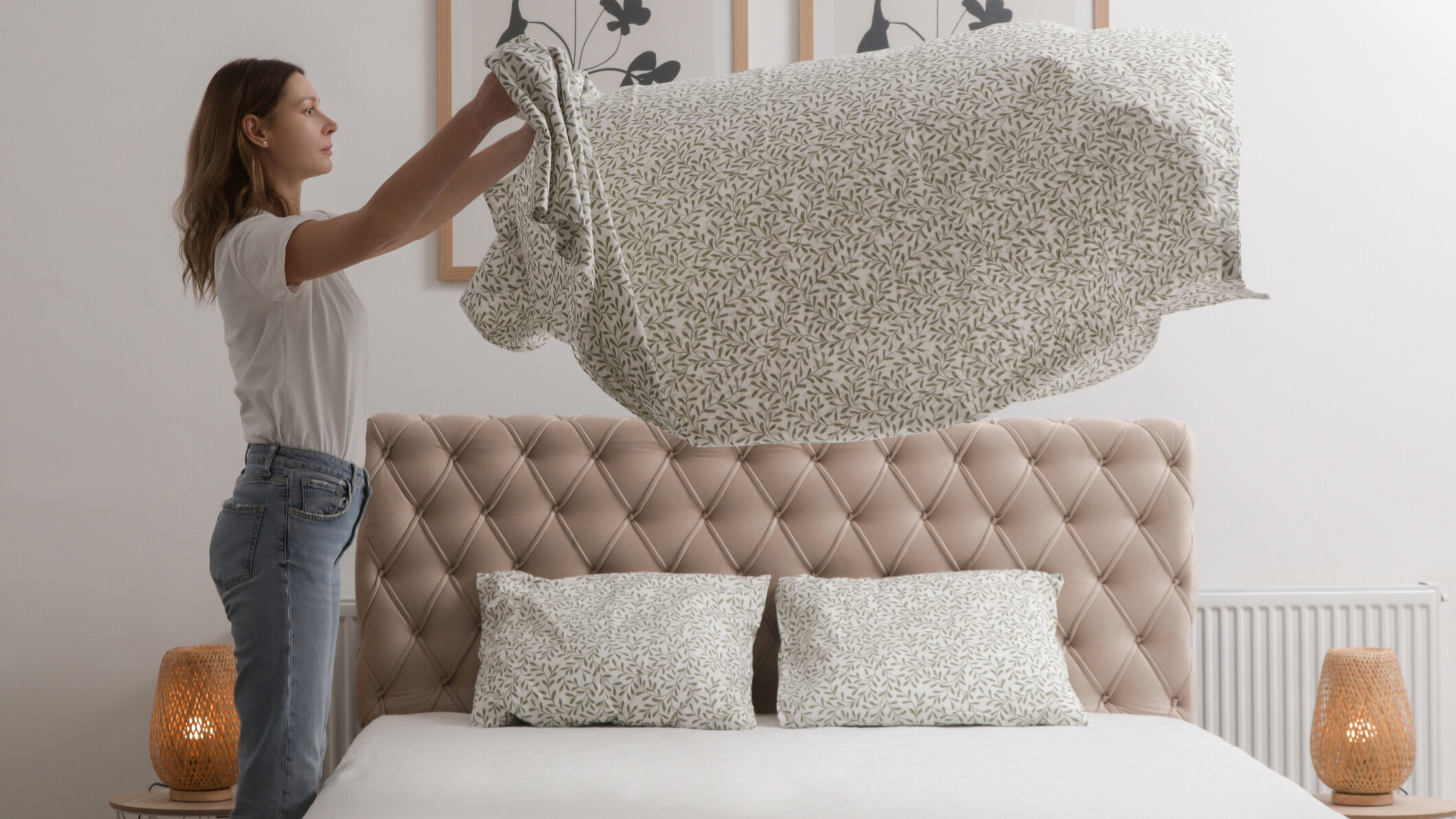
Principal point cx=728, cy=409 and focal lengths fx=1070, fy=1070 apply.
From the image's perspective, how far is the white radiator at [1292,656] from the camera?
2682 mm

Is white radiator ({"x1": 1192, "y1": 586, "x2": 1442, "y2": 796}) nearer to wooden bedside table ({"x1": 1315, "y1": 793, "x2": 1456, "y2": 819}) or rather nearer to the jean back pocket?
wooden bedside table ({"x1": 1315, "y1": 793, "x2": 1456, "y2": 819})

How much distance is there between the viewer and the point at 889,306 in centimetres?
99

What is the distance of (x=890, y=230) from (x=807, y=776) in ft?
3.84

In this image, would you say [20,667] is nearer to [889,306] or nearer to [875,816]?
[875,816]

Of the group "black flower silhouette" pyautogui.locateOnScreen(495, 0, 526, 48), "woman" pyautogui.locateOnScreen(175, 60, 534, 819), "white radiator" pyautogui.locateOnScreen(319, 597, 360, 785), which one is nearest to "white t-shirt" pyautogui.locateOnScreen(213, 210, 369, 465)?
"woman" pyautogui.locateOnScreen(175, 60, 534, 819)

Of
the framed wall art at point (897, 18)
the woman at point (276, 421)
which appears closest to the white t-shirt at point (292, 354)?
the woman at point (276, 421)

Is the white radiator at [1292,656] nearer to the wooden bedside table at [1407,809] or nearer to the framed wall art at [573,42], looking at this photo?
the wooden bedside table at [1407,809]

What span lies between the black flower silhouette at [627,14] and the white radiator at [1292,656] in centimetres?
168

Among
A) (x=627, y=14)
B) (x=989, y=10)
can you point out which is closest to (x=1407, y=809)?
(x=989, y=10)

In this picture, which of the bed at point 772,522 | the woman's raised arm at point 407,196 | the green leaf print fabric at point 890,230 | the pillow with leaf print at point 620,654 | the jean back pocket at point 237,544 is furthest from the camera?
the bed at point 772,522

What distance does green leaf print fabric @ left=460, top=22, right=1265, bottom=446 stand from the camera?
0.93 meters

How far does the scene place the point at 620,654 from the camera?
88.2 inches

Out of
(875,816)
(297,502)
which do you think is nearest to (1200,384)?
(875,816)

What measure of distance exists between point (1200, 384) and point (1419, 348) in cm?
61
